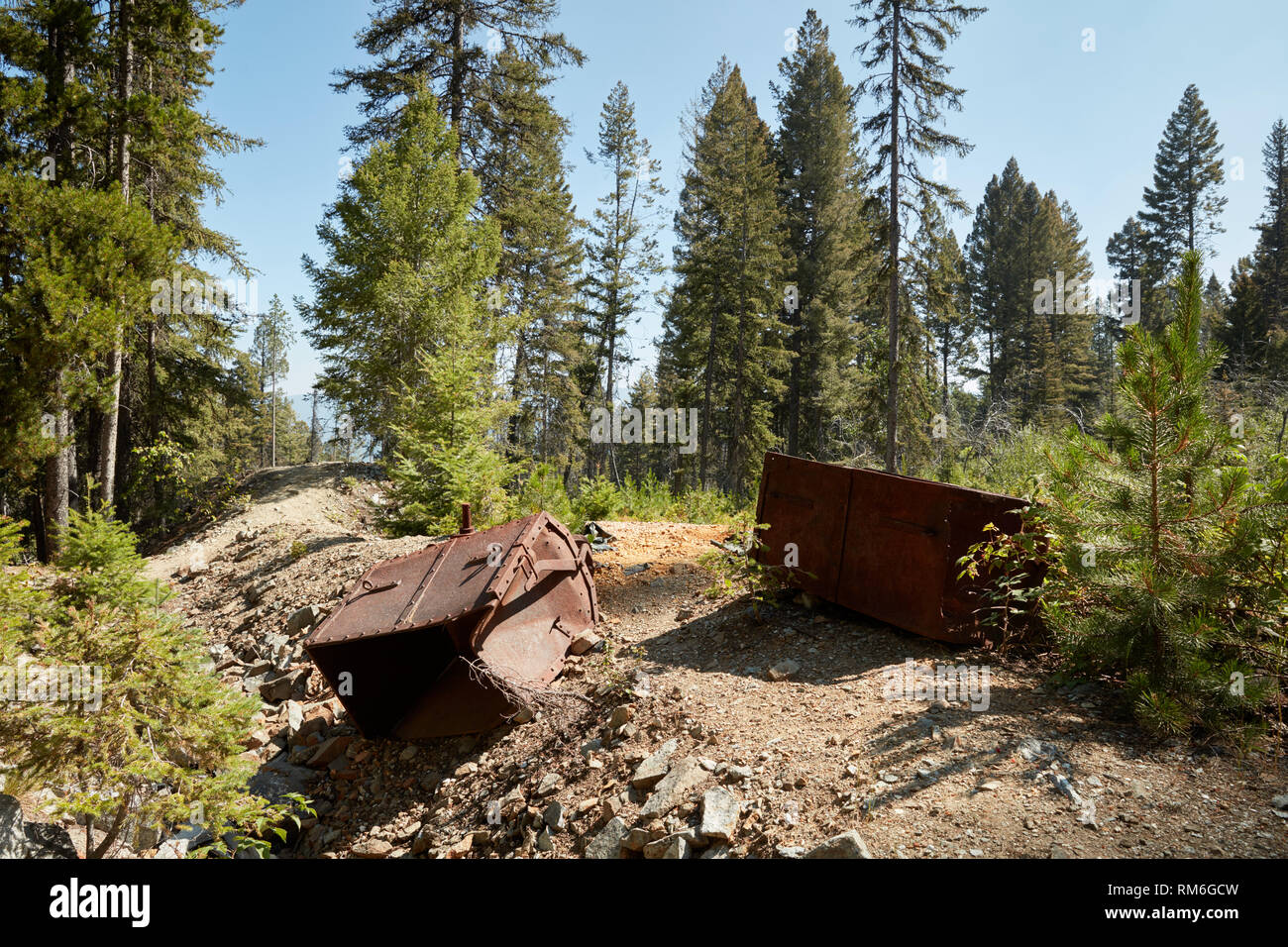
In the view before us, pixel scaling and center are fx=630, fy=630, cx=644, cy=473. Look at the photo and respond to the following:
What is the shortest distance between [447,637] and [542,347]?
1996 cm

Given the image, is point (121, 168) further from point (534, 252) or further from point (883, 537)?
point (883, 537)

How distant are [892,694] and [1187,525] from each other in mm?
2022

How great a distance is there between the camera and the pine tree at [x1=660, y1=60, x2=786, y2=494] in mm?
21156

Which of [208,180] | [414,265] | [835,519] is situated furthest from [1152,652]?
[208,180]

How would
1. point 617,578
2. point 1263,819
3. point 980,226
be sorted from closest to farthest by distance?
point 1263,819 → point 617,578 → point 980,226

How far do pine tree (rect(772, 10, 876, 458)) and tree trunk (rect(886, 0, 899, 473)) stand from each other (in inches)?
375

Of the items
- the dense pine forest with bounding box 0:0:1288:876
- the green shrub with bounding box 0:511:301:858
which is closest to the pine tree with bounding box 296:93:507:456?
the dense pine forest with bounding box 0:0:1288:876

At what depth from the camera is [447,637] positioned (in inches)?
193

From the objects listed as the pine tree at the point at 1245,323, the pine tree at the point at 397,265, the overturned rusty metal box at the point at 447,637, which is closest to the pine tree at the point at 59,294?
the pine tree at the point at 397,265

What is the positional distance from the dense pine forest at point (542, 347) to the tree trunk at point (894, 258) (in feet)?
0.20

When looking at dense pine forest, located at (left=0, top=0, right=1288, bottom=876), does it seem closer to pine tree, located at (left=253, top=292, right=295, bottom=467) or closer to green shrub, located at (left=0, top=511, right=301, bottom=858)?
green shrub, located at (left=0, top=511, right=301, bottom=858)

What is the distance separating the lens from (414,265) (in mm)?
16219

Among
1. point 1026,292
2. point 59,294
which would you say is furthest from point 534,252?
point 1026,292
